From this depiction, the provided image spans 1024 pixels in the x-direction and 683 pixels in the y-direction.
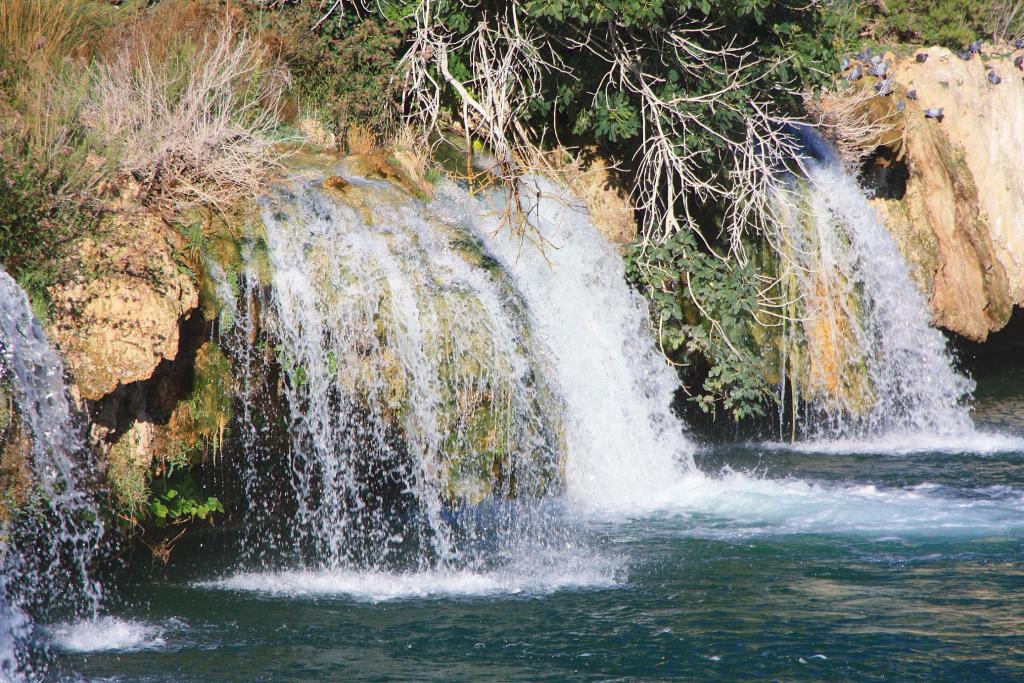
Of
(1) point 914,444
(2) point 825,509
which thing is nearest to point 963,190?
(1) point 914,444

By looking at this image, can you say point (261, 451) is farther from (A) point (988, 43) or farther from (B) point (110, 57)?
(A) point (988, 43)

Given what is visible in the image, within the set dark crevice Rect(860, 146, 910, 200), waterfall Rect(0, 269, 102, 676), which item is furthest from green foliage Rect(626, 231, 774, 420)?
waterfall Rect(0, 269, 102, 676)

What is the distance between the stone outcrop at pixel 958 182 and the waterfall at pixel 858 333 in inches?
34.1

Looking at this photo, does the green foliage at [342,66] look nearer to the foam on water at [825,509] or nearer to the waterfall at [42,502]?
the foam on water at [825,509]

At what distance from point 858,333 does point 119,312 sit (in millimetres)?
8057

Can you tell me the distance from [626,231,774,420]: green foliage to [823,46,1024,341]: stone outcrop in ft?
10.9

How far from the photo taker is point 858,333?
12.3 m

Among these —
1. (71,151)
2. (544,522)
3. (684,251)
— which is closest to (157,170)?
(71,151)

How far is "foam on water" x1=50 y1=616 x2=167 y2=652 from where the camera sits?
6.30 m

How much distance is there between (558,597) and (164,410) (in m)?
2.80

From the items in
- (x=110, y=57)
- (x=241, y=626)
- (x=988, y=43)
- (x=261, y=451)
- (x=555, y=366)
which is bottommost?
(x=241, y=626)

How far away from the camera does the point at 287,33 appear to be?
426 inches

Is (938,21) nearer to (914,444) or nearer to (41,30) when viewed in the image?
(914,444)

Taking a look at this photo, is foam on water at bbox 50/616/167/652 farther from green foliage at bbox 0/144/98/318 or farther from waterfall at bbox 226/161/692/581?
green foliage at bbox 0/144/98/318
